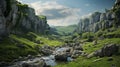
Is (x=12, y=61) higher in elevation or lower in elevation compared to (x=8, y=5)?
lower

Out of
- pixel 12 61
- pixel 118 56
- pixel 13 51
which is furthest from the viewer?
pixel 13 51

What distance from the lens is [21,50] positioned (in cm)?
14450

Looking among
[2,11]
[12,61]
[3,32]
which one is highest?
[2,11]

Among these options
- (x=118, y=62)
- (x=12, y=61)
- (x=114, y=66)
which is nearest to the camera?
(x=114, y=66)

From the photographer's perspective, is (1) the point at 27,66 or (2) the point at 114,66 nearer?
(2) the point at 114,66

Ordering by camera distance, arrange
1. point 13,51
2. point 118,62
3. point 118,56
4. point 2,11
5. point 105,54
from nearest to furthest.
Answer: point 118,62 < point 118,56 < point 105,54 < point 13,51 < point 2,11

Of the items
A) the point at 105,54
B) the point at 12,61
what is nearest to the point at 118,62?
the point at 105,54

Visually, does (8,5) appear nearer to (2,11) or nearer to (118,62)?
(2,11)

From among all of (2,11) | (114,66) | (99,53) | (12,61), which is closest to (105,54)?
(99,53)

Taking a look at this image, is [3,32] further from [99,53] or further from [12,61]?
[99,53]

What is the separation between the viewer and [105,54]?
110312mm

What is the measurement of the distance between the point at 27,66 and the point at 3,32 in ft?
208

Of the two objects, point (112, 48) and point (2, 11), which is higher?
point (2, 11)

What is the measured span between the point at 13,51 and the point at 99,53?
48.7 meters
